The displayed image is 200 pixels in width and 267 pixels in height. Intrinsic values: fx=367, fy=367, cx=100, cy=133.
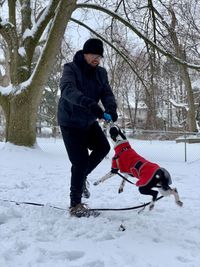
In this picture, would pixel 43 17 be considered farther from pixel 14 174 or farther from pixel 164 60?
pixel 14 174

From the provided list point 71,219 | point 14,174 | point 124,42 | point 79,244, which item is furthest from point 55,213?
point 124,42

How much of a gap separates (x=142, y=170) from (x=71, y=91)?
1115 millimetres

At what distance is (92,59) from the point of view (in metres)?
4.12

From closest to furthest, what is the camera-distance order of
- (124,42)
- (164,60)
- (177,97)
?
(164,60), (124,42), (177,97)

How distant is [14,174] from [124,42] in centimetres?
936

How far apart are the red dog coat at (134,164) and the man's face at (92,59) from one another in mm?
950

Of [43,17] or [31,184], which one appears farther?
[43,17]

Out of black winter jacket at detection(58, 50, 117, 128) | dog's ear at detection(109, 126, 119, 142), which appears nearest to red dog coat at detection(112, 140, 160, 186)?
dog's ear at detection(109, 126, 119, 142)

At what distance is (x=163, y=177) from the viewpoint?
3730mm

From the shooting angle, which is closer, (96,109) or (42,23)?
(96,109)

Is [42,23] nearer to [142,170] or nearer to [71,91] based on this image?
[71,91]

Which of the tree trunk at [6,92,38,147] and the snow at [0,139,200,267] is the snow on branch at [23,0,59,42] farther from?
the snow at [0,139,200,267]

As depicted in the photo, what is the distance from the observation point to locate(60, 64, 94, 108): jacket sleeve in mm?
3768

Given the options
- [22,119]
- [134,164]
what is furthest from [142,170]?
[22,119]
